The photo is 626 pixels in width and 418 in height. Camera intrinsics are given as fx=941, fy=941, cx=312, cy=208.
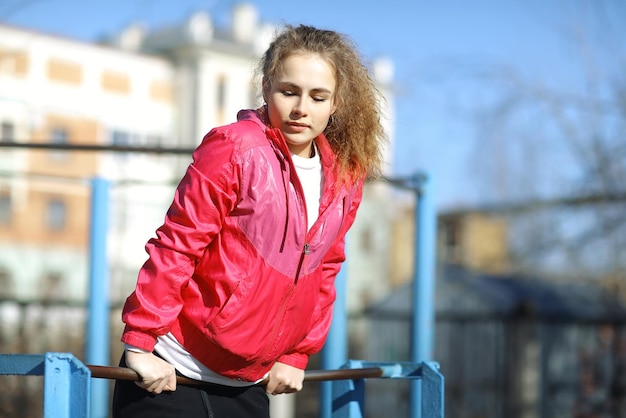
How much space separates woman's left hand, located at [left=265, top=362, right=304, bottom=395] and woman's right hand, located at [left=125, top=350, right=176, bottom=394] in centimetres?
29

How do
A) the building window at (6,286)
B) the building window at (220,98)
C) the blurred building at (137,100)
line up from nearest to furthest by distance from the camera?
1. the building window at (6,286)
2. the blurred building at (137,100)
3. the building window at (220,98)

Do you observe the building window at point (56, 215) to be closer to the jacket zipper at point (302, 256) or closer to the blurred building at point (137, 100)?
the blurred building at point (137, 100)

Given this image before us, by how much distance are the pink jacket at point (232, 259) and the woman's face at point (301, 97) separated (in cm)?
5

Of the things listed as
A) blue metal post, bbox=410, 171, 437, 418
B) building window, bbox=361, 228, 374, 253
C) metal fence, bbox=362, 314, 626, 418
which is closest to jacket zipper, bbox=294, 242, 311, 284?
blue metal post, bbox=410, 171, 437, 418

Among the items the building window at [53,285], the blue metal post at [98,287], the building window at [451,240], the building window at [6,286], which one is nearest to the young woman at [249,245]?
the blue metal post at [98,287]

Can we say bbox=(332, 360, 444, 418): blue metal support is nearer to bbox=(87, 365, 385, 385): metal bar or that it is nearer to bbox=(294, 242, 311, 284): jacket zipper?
bbox=(87, 365, 385, 385): metal bar

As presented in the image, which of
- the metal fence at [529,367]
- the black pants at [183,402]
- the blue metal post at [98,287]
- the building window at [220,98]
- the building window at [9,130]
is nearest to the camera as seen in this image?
the black pants at [183,402]

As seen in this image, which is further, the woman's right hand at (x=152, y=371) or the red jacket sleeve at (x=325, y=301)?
the red jacket sleeve at (x=325, y=301)

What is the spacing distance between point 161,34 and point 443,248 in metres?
19.1

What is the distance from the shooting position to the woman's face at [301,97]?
195 centimetres

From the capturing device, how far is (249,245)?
6.21ft

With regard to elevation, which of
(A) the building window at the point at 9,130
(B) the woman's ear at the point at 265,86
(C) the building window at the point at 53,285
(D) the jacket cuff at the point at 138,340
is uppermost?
(A) the building window at the point at 9,130

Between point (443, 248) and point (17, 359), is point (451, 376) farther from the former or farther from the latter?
point (17, 359)

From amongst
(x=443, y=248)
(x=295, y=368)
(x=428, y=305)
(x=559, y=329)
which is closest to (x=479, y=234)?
(x=443, y=248)
